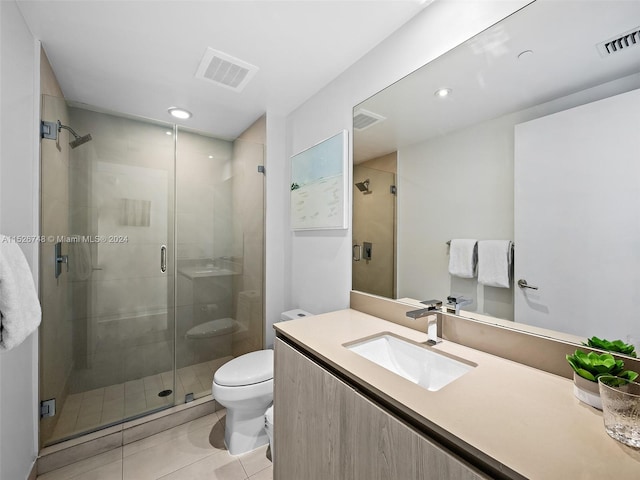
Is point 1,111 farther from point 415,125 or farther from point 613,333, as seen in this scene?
point 613,333

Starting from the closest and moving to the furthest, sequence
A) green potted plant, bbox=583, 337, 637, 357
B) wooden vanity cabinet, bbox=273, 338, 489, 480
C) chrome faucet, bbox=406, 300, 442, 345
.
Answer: wooden vanity cabinet, bbox=273, 338, 489, 480 < green potted plant, bbox=583, 337, 637, 357 < chrome faucet, bbox=406, 300, 442, 345

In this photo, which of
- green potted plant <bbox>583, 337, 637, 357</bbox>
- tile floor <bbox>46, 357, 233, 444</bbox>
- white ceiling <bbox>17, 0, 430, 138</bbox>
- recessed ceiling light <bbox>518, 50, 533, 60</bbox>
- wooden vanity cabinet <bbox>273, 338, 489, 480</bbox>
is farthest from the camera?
tile floor <bbox>46, 357, 233, 444</bbox>

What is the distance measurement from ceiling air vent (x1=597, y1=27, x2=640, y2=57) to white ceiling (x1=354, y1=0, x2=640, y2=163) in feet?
0.03

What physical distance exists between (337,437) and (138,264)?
6.04 feet

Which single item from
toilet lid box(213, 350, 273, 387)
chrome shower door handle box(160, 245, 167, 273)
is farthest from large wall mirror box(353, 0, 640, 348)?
chrome shower door handle box(160, 245, 167, 273)

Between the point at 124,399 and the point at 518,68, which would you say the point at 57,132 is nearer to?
the point at 124,399

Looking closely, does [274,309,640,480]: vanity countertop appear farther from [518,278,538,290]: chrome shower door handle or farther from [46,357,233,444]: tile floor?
[46,357,233,444]: tile floor

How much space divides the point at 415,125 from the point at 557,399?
46.5 inches

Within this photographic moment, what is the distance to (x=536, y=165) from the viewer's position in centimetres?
94

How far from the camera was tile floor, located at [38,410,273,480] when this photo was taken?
1469 mm

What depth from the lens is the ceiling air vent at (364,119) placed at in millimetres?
1514

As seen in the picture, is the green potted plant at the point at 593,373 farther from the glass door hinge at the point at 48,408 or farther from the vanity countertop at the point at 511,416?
the glass door hinge at the point at 48,408

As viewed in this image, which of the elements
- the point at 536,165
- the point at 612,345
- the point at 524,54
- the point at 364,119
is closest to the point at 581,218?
the point at 536,165

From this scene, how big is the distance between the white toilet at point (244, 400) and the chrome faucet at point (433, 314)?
40.1 inches
